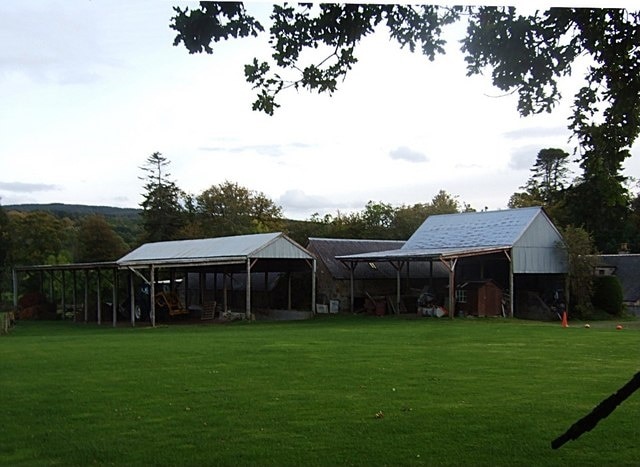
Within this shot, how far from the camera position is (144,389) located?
27.5 feet

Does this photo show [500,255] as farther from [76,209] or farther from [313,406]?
[313,406]

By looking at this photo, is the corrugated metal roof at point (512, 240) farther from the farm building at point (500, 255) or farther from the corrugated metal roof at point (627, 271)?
the corrugated metal roof at point (627, 271)

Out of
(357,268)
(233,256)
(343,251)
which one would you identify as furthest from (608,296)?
(233,256)

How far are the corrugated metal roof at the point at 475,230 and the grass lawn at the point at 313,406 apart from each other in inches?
494

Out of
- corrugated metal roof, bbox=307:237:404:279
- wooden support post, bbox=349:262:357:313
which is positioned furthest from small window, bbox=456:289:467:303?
corrugated metal roof, bbox=307:237:404:279

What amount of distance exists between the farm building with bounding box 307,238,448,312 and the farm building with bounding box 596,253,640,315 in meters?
6.65

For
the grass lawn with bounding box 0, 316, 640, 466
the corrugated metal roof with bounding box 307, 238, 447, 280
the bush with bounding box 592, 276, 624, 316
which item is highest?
the corrugated metal roof with bounding box 307, 238, 447, 280

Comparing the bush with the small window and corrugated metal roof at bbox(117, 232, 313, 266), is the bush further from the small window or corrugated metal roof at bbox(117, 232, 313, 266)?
corrugated metal roof at bbox(117, 232, 313, 266)

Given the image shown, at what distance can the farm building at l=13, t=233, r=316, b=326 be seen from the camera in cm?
2431

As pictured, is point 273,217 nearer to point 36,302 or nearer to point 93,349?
point 36,302

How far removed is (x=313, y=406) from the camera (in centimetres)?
730

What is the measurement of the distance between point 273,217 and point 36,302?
1683 cm

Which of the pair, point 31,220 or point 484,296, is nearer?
point 484,296

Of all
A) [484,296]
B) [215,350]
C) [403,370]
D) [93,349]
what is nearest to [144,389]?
[403,370]
